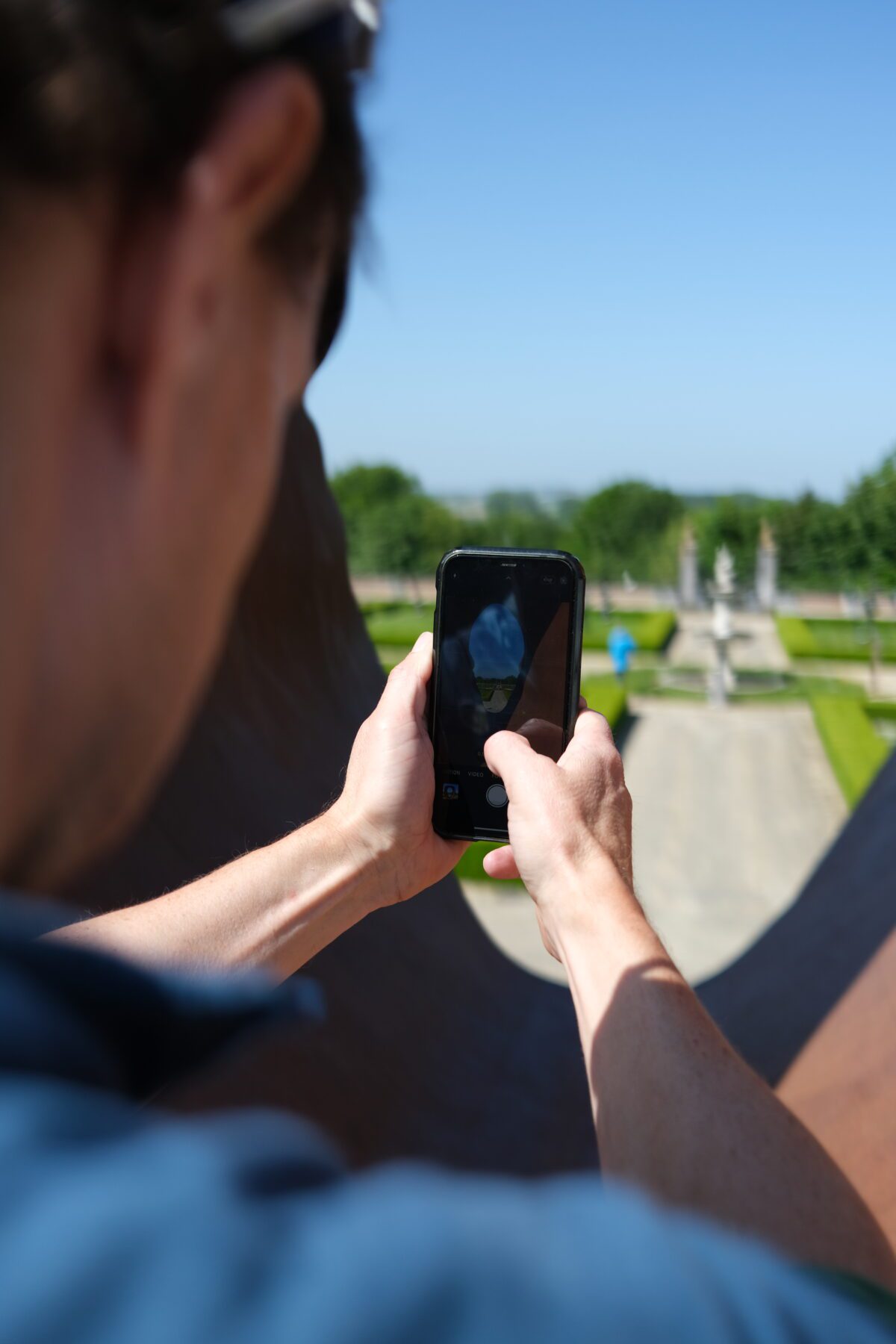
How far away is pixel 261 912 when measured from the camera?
1.58m

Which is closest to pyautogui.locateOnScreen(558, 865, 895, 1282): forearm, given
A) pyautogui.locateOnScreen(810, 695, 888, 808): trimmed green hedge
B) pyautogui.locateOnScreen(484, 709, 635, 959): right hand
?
pyautogui.locateOnScreen(484, 709, 635, 959): right hand

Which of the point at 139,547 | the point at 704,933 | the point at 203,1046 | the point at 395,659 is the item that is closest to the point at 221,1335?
the point at 203,1046

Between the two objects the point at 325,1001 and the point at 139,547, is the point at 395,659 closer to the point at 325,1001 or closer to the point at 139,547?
the point at 325,1001

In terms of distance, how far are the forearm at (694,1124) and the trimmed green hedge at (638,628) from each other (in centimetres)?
1815

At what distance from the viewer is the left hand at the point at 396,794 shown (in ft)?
5.65

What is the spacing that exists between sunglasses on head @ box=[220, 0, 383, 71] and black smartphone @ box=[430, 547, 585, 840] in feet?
4.02

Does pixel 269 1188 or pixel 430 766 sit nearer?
pixel 269 1188

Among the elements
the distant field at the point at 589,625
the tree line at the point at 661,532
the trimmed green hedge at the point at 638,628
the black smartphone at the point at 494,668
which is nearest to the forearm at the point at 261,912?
the black smartphone at the point at 494,668

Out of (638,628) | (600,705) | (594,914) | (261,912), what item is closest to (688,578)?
(638,628)

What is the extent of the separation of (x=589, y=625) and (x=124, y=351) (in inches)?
1074

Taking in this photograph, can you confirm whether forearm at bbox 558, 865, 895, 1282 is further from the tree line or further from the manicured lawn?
the tree line

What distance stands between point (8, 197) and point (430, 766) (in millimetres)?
1417

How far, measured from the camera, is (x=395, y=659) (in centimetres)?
2028

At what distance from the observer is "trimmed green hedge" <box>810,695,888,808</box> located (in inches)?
421
